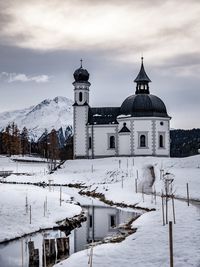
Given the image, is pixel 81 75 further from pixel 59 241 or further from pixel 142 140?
pixel 59 241

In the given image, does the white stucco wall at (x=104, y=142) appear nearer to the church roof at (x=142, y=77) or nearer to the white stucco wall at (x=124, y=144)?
the white stucco wall at (x=124, y=144)

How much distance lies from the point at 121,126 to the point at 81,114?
320 inches

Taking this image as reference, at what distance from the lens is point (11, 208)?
38469 mm

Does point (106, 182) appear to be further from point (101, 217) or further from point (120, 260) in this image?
point (120, 260)

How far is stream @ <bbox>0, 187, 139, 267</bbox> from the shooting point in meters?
23.8

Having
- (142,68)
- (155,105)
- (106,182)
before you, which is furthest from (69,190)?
(142,68)

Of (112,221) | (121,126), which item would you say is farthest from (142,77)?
(112,221)

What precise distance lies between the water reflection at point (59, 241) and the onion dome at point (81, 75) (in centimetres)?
4535

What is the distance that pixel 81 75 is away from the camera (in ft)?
283

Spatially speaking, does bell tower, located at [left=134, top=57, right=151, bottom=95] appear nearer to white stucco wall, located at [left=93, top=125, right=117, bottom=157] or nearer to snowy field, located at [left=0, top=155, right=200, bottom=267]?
white stucco wall, located at [left=93, top=125, right=117, bottom=157]

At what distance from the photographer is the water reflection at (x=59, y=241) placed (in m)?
23.6

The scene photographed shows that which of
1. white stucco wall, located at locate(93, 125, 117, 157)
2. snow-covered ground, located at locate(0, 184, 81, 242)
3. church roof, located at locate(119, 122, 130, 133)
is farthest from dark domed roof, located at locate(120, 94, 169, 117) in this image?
snow-covered ground, located at locate(0, 184, 81, 242)

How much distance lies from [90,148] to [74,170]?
34.3 ft

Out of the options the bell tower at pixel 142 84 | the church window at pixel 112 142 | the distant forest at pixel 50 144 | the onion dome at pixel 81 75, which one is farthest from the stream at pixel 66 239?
the distant forest at pixel 50 144
